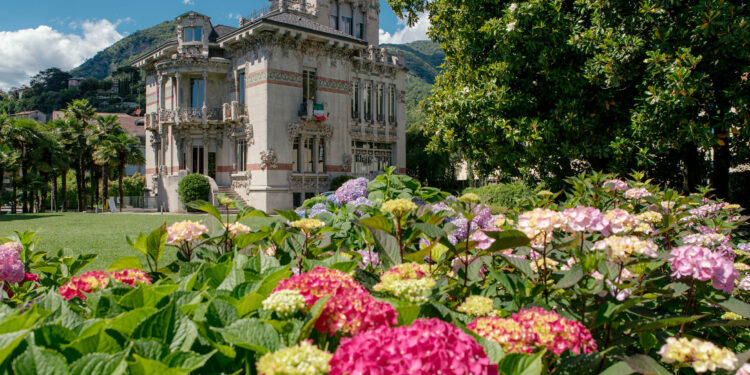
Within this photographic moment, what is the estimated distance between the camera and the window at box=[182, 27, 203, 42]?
2903 cm

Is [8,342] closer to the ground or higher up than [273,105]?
closer to the ground

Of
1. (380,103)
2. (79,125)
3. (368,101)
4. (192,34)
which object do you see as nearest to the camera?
(192,34)

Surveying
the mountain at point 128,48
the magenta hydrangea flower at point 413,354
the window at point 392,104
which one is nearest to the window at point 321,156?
the window at point 392,104

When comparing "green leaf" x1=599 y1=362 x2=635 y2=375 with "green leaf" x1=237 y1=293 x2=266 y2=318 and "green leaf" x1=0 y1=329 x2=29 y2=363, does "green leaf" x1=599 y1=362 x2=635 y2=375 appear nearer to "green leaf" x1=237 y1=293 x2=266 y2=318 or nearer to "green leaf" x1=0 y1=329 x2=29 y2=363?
"green leaf" x1=237 y1=293 x2=266 y2=318

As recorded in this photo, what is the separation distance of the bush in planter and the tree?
64.2 feet

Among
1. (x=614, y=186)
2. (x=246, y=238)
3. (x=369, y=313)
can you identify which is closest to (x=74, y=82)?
(x=246, y=238)

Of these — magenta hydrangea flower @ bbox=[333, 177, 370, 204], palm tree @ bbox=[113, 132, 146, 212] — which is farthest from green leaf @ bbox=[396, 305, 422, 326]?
palm tree @ bbox=[113, 132, 146, 212]

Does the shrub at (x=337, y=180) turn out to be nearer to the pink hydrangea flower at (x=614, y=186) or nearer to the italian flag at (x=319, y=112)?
the italian flag at (x=319, y=112)

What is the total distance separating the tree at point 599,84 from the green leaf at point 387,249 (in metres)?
7.43

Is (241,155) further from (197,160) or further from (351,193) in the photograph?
(351,193)

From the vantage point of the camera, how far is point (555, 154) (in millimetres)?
9984

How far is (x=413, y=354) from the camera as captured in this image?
1.02 m

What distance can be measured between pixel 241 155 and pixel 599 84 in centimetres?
2369

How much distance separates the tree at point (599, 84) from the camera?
7582 millimetres
